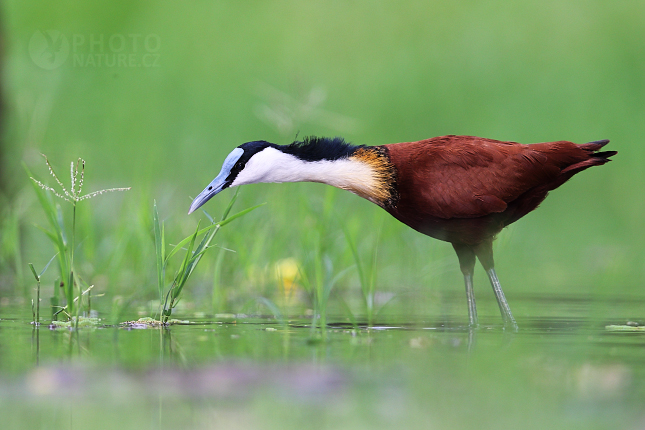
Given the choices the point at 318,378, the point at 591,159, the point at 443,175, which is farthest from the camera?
the point at 591,159

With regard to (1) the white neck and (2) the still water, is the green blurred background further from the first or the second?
(2) the still water

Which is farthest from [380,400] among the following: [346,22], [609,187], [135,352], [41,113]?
[346,22]

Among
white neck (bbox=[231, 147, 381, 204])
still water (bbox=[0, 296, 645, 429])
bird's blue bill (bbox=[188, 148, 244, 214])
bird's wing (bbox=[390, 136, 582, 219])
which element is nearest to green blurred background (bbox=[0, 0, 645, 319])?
white neck (bbox=[231, 147, 381, 204])

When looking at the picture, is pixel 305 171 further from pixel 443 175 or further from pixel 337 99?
pixel 337 99

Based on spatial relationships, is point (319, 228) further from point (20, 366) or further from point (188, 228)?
point (20, 366)

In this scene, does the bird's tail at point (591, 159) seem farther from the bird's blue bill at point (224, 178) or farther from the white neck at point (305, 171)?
the bird's blue bill at point (224, 178)

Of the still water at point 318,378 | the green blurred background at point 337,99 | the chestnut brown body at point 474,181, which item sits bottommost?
the still water at point 318,378

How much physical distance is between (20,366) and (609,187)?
10.4 metres

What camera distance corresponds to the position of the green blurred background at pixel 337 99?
7074 millimetres

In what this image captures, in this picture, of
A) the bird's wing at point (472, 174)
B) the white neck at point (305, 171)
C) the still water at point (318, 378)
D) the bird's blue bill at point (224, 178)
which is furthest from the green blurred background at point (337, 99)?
the still water at point (318, 378)

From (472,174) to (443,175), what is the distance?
183 mm

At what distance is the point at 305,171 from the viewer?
5.37 m

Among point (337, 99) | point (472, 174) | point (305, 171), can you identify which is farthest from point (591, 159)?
point (337, 99)

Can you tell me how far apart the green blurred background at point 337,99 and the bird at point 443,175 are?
107 centimetres
